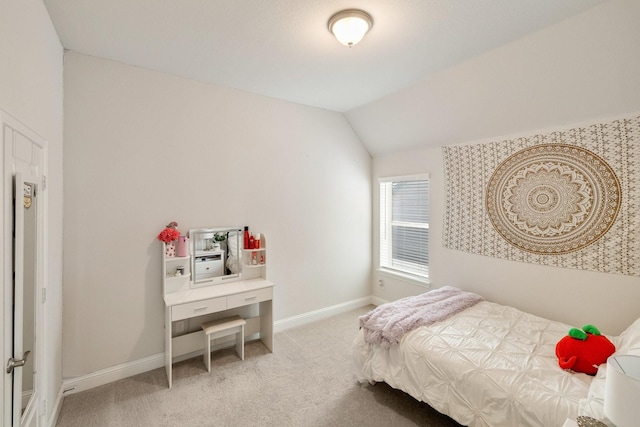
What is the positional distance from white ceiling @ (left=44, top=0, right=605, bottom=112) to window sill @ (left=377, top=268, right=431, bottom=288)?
2.34 metres

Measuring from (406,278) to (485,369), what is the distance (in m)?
2.05

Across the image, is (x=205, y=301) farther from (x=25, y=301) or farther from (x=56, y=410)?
(x=25, y=301)

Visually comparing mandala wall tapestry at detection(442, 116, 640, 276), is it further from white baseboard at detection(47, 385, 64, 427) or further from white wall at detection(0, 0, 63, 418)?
white baseboard at detection(47, 385, 64, 427)

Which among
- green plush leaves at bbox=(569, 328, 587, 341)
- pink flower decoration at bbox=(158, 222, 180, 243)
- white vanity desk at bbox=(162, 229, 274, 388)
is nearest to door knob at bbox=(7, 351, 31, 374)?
white vanity desk at bbox=(162, 229, 274, 388)

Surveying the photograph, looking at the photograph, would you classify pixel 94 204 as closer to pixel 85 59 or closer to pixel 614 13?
pixel 85 59

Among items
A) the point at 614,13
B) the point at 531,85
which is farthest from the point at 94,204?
the point at 614,13

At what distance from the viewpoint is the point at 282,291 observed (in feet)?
11.2

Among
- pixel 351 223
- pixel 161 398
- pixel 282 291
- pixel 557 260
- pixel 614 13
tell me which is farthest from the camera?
pixel 351 223

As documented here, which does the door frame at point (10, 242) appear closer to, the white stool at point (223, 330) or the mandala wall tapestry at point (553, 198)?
the white stool at point (223, 330)

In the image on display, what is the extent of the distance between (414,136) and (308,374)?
9.33 ft

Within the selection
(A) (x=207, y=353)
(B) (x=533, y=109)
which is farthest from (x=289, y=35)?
(A) (x=207, y=353)

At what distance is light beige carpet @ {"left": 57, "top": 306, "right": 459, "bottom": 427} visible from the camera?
201cm

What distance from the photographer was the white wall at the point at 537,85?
1.86m

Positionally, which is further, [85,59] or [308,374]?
[308,374]
